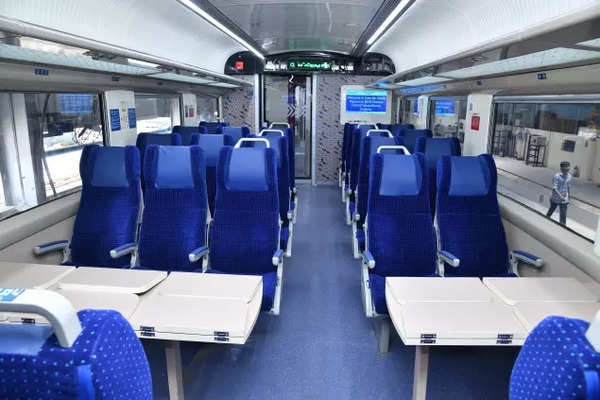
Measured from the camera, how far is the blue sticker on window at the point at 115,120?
5.20 meters

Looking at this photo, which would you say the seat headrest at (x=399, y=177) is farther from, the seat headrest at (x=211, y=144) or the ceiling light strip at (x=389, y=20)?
the seat headrest at (x=211, y=144)

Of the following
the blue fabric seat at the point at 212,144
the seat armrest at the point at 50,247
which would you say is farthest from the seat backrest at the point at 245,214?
the blue fabric seat at the point at 212,144

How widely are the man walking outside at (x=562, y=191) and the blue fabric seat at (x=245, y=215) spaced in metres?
2.41

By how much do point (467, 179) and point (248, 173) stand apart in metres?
1.86

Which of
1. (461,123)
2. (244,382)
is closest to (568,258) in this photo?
(244,382)

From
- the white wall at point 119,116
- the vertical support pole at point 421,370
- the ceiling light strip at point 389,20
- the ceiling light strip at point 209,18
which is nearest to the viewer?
the vertical support pole at point 421,370

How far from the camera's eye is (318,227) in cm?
693

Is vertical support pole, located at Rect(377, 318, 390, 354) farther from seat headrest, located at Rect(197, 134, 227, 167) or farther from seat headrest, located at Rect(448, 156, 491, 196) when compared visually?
seat headrest, located at Rect(197, 134, 227, 167)

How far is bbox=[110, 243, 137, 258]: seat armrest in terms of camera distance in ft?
11.3

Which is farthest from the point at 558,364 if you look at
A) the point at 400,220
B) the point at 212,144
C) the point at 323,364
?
the point at 212,144

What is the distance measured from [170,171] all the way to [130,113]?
2.57 metres

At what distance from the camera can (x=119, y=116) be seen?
5.39 meters

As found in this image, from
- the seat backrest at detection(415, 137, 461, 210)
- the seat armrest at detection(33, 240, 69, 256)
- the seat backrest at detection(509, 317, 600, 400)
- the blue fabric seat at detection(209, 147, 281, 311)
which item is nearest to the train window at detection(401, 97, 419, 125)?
the seat backrest at detection(415, 137, 461, 210)

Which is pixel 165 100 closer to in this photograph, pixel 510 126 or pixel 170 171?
pixel 170 171
